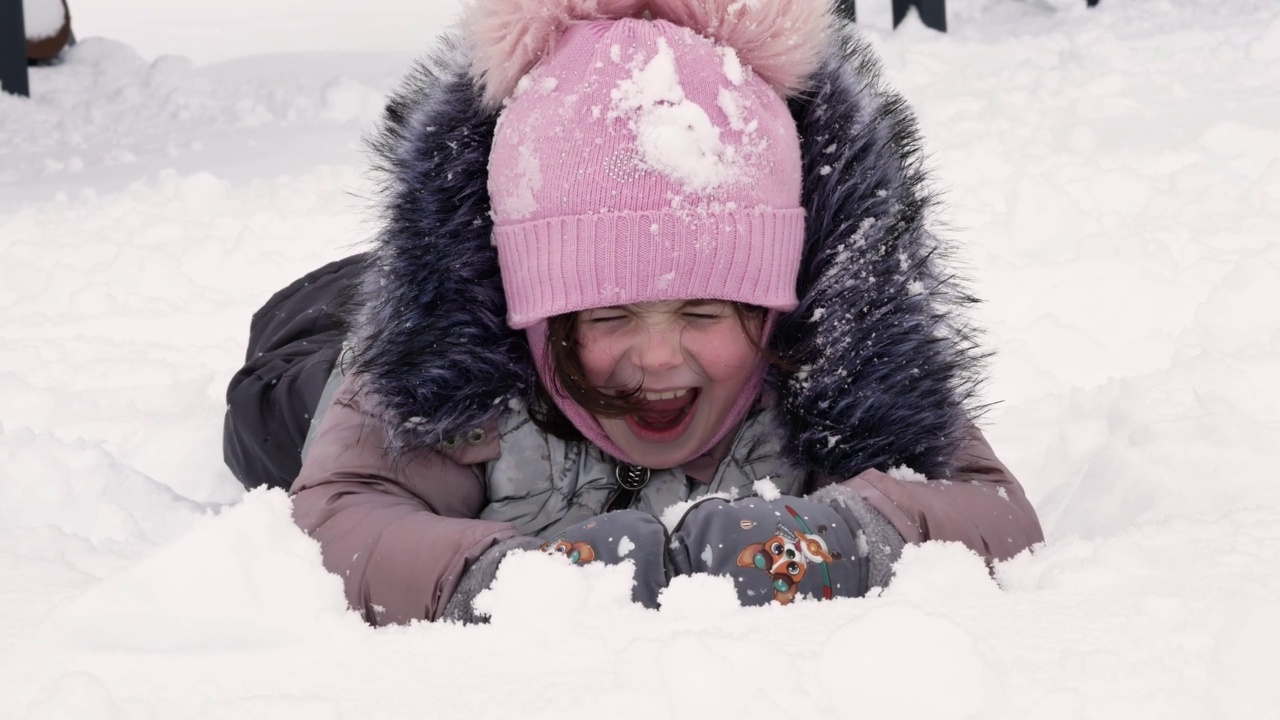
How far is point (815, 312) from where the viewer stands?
71.2 inches

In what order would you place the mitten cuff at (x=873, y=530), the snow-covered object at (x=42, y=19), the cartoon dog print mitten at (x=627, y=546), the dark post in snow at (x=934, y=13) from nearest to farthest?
the cartoon dog print mitten at (x=627, y=546)
the mitten cuff at (x=873, y=530)
the snow-covered object at (x=42, y=19)
the dark post in snow at (x=934, y=13)

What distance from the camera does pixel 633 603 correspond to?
50.7 inches

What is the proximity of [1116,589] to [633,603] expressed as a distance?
450mm

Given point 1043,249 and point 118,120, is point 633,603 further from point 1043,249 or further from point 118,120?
point 118,120

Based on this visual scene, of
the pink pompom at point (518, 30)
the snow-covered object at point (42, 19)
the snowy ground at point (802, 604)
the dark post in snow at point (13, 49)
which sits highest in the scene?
the pink pompom at point (518, 30)

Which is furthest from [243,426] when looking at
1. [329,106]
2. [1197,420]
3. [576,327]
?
[329,106]

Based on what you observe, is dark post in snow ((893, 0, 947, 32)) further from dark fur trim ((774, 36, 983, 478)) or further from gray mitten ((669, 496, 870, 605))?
gray mitten ((669, 496, 870, 605))

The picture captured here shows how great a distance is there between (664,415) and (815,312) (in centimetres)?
25

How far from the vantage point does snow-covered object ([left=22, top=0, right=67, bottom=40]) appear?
8.70m

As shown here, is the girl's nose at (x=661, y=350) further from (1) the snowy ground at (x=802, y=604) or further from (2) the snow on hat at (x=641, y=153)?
(1) the snowy ground at (x=802, y=604)

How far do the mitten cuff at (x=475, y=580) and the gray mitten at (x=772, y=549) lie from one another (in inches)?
7.4

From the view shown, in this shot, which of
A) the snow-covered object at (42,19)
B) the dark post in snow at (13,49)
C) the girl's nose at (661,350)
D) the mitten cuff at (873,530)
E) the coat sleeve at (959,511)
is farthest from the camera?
the snow-covered object at (42,19)

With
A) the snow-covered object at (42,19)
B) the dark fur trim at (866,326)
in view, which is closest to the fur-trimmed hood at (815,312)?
the dark fur trim at (866,326)

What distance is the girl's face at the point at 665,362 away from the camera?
1758 millimetres
